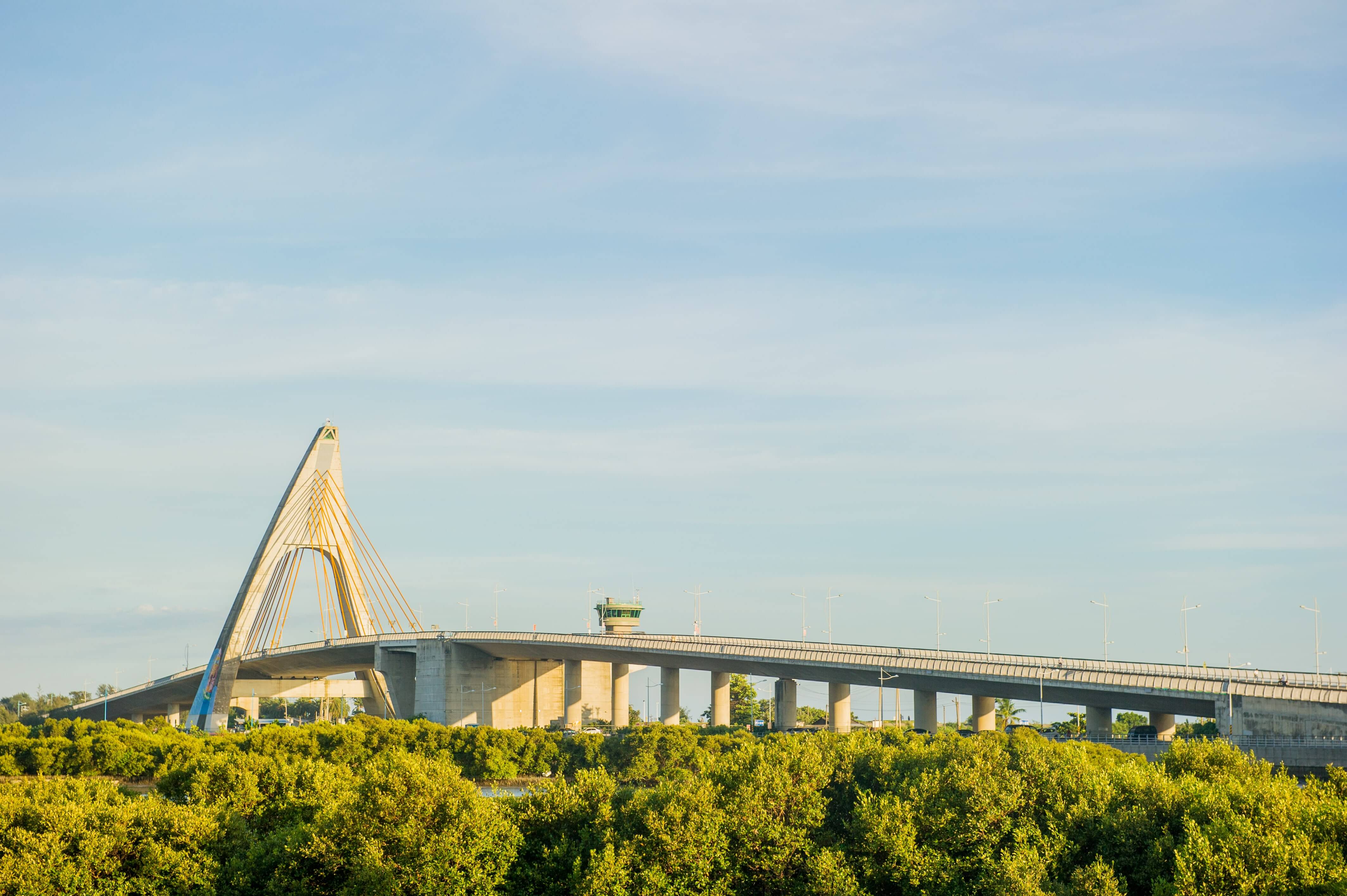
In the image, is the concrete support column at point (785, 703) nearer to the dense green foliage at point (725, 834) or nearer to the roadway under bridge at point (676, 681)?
the roadway under bridge at point (676, 681)

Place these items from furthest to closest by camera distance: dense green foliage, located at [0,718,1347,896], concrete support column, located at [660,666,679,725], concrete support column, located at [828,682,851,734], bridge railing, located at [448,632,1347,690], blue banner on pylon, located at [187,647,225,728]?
blue banner on pylon, located at [187,647,225,728] → concrete support column, located at [660,666,679,725] → concrete support column, located at [828,682,851,734] → bridge railing, located at [448,632,1347,690] → dense green foliage, located at [0,718,1347,896]

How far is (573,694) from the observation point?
467 feet

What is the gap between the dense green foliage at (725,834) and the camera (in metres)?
44.2

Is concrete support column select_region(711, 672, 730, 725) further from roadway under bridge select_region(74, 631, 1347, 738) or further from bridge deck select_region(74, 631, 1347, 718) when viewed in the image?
bridge deck select_region(74, 631, 1347, 718)

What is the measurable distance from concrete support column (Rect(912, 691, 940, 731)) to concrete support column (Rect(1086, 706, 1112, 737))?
14004 millimetres

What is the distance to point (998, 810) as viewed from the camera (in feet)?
165

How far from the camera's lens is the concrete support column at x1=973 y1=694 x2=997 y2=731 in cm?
9812

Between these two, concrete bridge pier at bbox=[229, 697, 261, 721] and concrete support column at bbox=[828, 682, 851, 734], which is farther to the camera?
concrete bridge pier at bbox=[229, 697, 261, 721]

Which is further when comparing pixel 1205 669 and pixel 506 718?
pixel 506 718

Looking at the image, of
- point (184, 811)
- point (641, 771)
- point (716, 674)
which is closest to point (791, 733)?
point (641, 771)

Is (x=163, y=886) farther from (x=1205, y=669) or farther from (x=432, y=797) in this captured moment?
(x=1205, y=669)

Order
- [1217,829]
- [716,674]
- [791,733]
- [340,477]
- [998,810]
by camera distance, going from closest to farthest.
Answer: [1217,829] → [998,810] → [791,733] → [716,674] → [340,477]

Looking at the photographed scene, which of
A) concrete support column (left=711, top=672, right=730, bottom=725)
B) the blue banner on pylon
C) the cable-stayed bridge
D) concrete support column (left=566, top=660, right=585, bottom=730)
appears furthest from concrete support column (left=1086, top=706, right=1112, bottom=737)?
the blue banner on pylon

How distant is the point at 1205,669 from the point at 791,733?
31.8 m
